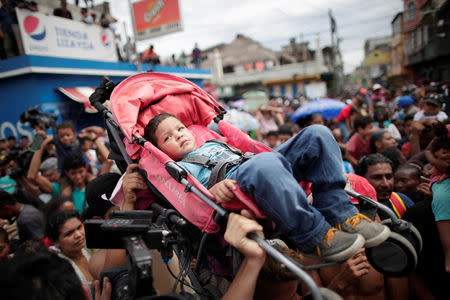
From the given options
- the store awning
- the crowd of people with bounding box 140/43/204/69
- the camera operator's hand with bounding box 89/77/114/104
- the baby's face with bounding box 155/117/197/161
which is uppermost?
the crowd of people with bounding box 140/43/204/69

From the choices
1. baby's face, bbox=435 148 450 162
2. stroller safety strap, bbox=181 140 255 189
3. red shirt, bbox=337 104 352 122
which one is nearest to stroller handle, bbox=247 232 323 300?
stroller safety strap, bbox=181 140 255 189

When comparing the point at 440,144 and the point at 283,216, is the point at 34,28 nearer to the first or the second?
the point at 283,216

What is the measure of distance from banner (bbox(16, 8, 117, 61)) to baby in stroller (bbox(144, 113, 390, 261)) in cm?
1113

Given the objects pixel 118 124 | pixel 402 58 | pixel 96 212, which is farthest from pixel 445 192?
pixel 402 58

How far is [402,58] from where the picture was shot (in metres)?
36.2

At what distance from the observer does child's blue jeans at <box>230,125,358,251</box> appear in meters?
1.51

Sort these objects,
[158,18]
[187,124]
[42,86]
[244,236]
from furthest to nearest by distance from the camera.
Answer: [158,18] → [42,86] → [187,124] → [244,236]

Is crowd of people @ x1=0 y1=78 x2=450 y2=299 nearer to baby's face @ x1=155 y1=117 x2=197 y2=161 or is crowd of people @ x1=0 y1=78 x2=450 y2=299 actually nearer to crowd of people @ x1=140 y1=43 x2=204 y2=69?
baby's face @ x1=155 y1=117 x2=197 y2=161

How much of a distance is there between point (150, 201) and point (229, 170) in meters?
0.78

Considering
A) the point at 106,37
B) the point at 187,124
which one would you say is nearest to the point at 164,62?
the point at 106,37

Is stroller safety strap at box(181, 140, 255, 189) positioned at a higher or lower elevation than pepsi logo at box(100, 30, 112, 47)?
lower

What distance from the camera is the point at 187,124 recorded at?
318 centimetres

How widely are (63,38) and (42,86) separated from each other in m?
2.14

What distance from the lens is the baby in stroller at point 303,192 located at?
1507mm
